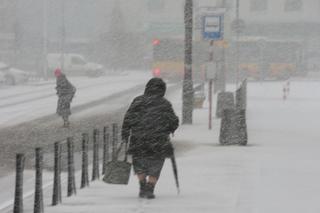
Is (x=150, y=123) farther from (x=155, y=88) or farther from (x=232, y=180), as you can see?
(x=232, y=180)

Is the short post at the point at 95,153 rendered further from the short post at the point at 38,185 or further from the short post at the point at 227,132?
the short post at the point at 227,132

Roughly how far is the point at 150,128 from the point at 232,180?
2.68 meters

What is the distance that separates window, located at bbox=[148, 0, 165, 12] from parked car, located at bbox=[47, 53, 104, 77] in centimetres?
2395

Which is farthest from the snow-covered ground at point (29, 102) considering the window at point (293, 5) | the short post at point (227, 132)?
the window at point (293, 5)

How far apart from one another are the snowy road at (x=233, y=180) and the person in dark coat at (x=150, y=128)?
19.7 inches

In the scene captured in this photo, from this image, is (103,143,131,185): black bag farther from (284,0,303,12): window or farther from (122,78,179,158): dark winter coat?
(284,0,303,12): window

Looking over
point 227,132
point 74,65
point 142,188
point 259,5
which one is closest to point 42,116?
point 227,132

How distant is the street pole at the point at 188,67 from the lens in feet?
74.4

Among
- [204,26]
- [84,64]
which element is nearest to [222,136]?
[204,26]

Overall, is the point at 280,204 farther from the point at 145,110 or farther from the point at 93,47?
the point at 93,47

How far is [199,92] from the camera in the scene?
32156 millimetres

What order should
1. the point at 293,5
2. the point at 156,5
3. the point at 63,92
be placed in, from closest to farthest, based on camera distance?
the point at 63,92, the point at 293,5, the point at 156,5

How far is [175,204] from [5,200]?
2514mm

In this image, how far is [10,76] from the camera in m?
51.4
